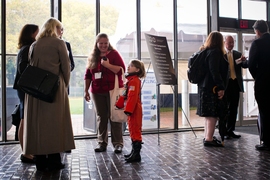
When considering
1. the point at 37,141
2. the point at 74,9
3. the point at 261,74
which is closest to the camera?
the point at 37,141

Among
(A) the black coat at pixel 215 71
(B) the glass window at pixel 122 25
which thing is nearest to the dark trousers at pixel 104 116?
(A) the black coat at pixel 215 71

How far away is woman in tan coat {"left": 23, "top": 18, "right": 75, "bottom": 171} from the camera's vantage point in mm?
3328

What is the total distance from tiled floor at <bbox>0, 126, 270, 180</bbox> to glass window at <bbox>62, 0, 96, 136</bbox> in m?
1.12

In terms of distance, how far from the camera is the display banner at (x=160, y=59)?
5469 millimetres

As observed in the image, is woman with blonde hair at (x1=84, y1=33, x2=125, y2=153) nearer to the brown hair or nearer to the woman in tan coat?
the brown hair

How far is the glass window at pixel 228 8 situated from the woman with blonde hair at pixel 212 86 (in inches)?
109

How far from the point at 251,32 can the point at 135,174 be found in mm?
5589

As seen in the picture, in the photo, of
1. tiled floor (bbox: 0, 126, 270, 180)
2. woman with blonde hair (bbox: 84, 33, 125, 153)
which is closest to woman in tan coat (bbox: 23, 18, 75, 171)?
tiled floor (bbox: 0, 126, 270, 180)

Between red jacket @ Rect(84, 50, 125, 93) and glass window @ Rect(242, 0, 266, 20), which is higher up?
glass window @ Rect(242, 0, 266, 20)

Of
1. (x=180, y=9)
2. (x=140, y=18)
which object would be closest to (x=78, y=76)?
(x=140, y=18)

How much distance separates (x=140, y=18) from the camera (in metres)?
6.62

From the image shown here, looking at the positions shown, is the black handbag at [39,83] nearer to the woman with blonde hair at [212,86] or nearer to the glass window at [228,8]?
the woman with blonde hair at [212,86]

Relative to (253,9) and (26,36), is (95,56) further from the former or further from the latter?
(253,9)

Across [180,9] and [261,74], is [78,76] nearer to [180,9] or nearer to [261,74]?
[180,9]
